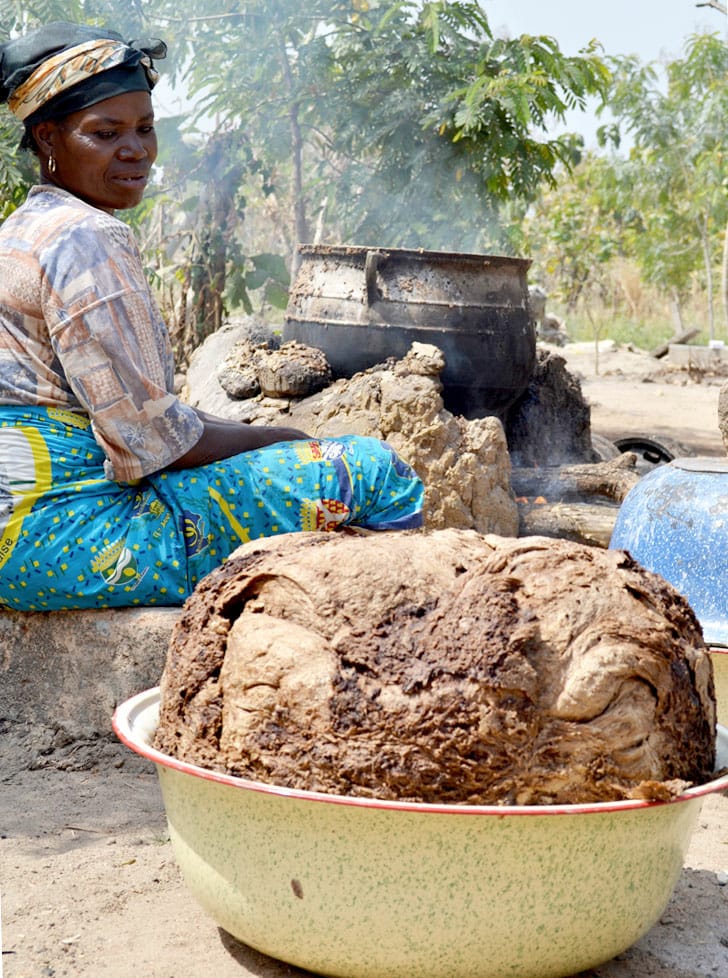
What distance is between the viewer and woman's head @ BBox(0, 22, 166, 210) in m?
2.78

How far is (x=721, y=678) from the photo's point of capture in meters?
2.78

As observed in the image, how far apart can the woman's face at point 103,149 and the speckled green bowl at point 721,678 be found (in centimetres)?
195

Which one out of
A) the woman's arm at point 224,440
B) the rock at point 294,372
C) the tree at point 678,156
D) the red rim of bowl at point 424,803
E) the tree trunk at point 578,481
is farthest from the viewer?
the tree at point 678,156

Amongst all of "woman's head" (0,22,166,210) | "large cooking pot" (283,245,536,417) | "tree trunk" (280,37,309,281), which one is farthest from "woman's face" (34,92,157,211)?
"tree trunk" (280,37,309,281)

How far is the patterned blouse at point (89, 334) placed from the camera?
105 inches

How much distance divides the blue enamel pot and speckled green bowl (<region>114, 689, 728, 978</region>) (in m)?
1.28

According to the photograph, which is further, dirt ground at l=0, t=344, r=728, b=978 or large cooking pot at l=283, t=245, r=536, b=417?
large cooking pot at l=283, t=245, r=536, b=417

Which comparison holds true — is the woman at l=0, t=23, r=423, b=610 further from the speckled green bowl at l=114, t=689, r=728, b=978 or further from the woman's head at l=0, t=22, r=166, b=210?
the speckled green bowl at l=114, t=689, r=728, b=978

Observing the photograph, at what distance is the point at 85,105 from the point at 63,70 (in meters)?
0.10

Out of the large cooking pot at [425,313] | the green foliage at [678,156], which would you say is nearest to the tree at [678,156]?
the green foliage at [678,156]

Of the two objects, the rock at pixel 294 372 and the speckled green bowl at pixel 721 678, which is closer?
the speckled green bowl at pixel 721 678

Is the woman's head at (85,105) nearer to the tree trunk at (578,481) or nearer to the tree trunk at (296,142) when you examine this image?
the tree trunk at (578,481)

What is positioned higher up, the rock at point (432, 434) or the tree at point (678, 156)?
the tree at point (678, 156)

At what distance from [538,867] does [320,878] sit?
33cm
